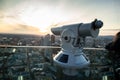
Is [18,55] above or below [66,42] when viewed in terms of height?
below

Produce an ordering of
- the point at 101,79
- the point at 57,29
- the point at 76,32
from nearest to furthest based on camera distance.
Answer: the point at 76,32 < the point at 57,29 < the point at 101,79

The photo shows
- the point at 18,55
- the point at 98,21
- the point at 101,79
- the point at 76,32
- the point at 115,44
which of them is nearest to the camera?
the point at 115,44

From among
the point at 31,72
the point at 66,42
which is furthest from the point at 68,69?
the point at 31,72

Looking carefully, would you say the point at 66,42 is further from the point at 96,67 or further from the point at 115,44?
the point at 96,67

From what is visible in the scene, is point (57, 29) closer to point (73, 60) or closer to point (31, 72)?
point (73, 60)

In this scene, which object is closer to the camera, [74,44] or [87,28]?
[87,28]

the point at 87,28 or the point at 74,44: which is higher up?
the point at 87,28

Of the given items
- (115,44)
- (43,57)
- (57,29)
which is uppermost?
(57,29)

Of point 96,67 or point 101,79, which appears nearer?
point 101,79
